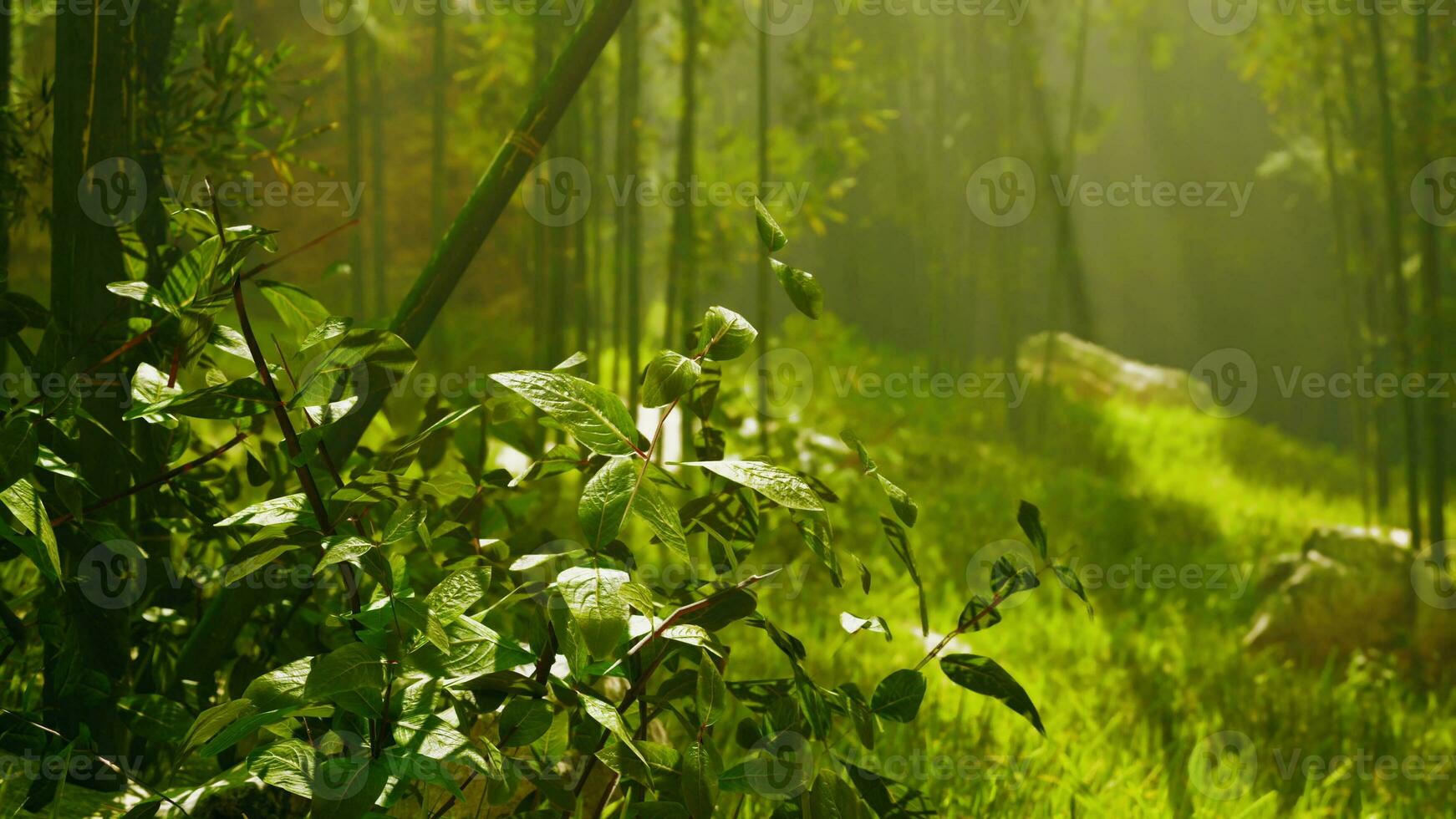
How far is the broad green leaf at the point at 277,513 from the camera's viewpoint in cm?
76

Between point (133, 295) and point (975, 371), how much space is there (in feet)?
31.6

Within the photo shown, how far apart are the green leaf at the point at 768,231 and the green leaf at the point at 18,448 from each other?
1.98 ft

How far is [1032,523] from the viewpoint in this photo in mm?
979

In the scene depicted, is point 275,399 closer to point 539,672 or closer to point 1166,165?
point 539,672

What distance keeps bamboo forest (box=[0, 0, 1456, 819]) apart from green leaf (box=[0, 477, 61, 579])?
0.03 meters

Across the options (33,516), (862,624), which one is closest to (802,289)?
(862,624)

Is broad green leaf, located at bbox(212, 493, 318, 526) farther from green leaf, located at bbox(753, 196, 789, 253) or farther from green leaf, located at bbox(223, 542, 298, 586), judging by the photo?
green leaf, located at bbox(753, 196, 789, 253)

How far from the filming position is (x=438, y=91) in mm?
5379

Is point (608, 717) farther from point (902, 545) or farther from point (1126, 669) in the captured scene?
point (1126, 669)

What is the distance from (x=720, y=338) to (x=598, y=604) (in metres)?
0.26

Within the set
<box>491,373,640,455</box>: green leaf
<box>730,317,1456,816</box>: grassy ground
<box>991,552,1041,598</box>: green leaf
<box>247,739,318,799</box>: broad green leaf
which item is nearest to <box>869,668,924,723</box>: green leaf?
<box>991,552,1041,598</box>: green leaf

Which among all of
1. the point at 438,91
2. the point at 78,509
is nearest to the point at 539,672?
the point at 78,509

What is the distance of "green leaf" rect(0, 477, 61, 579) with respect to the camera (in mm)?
737

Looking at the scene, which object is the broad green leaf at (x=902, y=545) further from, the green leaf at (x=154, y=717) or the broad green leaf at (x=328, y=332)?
the green leaf at (x=154, y=717)
